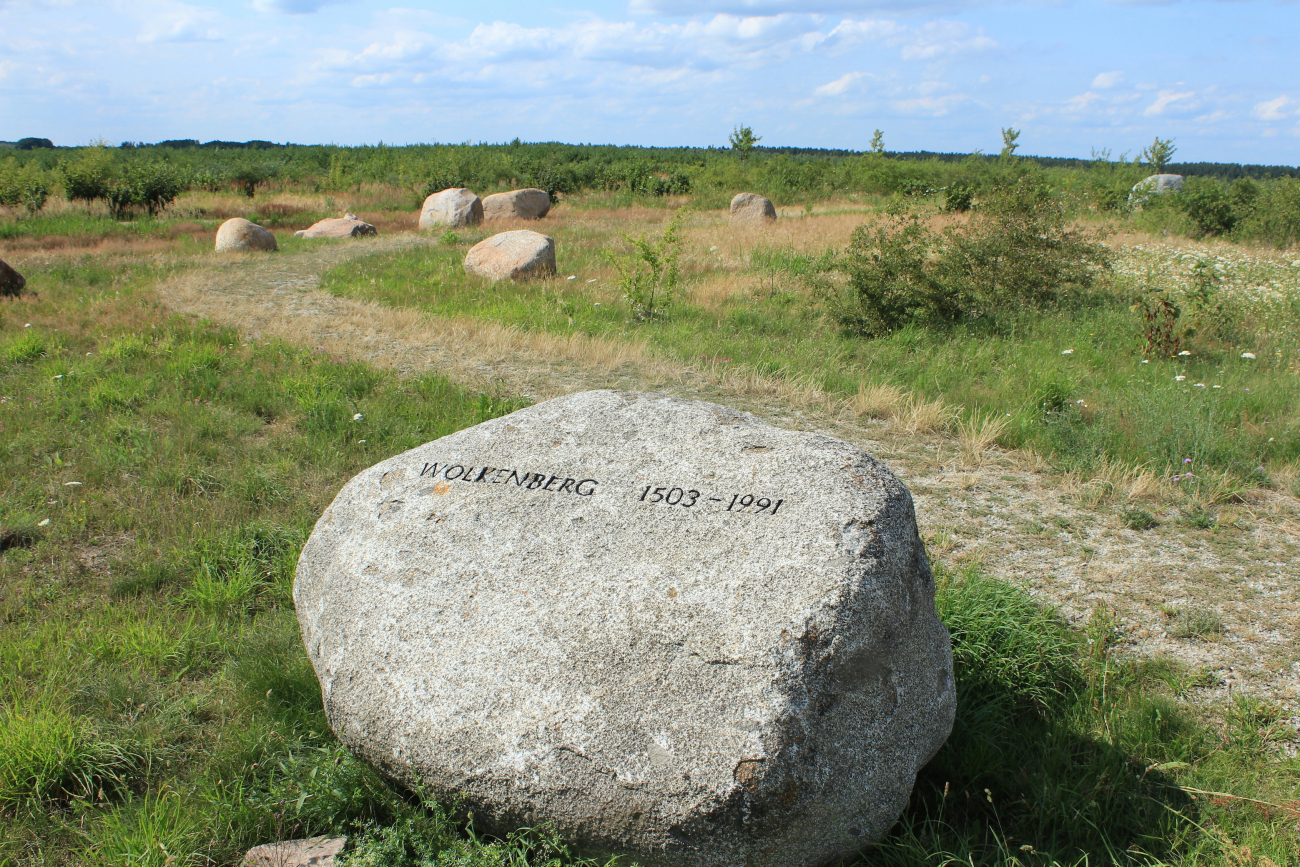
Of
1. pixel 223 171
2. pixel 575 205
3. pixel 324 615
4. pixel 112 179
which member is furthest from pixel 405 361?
pixel 223 171

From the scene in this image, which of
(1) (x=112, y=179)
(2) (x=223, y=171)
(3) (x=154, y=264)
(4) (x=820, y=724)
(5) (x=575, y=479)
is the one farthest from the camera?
(2) (x=223, y=171)

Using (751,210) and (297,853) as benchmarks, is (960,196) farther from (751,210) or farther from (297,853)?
(297,853)

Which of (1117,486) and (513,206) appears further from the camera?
(513,206)

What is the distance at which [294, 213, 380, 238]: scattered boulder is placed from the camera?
69.0 ft

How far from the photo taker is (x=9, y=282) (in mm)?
11797

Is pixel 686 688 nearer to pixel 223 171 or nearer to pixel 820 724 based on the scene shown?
pixel 820 724

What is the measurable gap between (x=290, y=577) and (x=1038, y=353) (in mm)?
7897

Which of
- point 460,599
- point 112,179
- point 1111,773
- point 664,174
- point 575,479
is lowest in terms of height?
point 1111,773

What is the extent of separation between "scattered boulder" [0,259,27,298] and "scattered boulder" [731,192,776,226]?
19890 mm

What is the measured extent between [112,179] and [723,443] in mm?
29167

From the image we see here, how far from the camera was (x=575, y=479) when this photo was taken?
2996 millimetres

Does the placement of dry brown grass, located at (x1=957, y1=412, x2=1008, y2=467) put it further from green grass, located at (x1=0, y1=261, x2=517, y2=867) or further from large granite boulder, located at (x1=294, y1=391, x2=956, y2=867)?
green grass, located at (x1=0, y1=261, x2=517, y2=867)

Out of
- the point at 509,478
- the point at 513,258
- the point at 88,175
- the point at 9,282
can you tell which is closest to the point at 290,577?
the point at 509,478

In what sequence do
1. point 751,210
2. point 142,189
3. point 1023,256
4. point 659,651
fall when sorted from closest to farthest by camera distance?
point 659,651
point 1023,256
point 142,189
point 751,210
